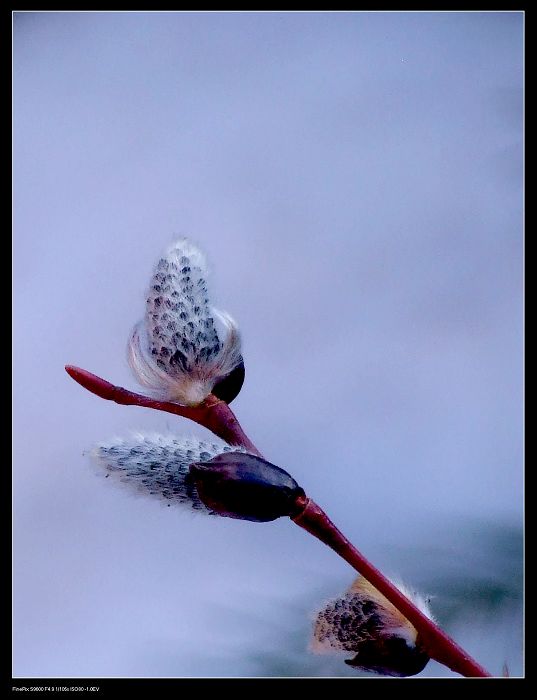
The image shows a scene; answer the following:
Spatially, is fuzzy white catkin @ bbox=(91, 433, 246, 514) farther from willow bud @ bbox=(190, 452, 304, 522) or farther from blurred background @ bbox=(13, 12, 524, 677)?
blurred background @ bbox=(13, 12, 524, 677)

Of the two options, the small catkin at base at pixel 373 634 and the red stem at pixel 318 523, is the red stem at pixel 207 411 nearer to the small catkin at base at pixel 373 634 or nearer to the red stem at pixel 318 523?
the red stem at pixel 318 523

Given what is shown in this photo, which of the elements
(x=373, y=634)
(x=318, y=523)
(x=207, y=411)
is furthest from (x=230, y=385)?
(x=373, y=634)

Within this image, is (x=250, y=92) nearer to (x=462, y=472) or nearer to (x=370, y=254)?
(x=370, y=254)

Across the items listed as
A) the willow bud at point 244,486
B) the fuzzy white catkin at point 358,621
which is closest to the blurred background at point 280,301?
the fuzzy white catkin at point 358,621

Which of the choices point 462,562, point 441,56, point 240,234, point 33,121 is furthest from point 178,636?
point 441,56

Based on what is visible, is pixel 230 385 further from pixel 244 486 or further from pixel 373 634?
pixel 373 634
